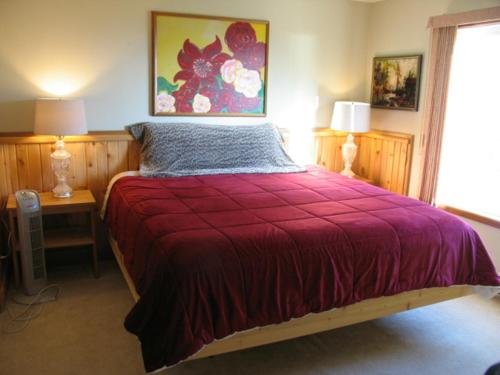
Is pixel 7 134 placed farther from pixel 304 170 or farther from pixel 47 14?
pixel 304 170

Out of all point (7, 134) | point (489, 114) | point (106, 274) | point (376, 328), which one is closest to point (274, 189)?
point (376, 328)

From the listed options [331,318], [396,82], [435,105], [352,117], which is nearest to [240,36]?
[352,117]

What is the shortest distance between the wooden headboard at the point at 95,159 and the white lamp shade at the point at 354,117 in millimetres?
304

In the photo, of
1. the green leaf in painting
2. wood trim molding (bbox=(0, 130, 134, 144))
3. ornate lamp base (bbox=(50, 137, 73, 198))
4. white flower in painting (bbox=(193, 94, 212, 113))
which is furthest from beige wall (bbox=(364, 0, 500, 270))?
ornate lamp base (bbox=(50, 137, 73, 198))

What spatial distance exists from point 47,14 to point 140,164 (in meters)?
1.25

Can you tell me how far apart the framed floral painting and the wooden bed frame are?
1.70 meters

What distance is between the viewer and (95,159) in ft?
11.6

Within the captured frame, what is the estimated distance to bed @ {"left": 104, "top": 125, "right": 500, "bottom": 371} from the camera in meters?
1.93

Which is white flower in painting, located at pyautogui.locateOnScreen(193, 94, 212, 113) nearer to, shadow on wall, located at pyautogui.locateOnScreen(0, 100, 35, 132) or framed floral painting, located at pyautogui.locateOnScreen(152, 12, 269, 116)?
framed floral painting, located at pyautogui.locateOnScreen(152, 12, 269, 116)


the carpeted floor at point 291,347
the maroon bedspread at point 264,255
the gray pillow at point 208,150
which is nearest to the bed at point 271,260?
the maroon bedspread at point 264,255

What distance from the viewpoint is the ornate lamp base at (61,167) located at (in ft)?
10.6

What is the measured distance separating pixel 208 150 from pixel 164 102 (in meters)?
0.56

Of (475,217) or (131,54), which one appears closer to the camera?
(475,217)

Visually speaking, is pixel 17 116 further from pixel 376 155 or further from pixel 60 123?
pixel 376 155
